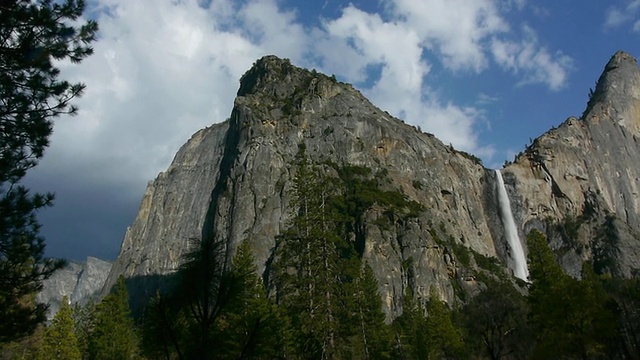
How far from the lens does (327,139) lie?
113 m

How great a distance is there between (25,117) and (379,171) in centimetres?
9963

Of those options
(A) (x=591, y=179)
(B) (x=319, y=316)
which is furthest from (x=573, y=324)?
(A) (x=591, y=179)

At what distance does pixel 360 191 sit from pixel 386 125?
26.5 metres

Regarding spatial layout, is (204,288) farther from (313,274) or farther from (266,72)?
(266,72)

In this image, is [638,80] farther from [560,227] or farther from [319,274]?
[319,274]

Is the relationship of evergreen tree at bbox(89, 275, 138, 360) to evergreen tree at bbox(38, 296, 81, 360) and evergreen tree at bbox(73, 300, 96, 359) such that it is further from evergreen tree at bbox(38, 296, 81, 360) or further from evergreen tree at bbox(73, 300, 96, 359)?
evergreen tree at bbox(73, 300, 96, 359)

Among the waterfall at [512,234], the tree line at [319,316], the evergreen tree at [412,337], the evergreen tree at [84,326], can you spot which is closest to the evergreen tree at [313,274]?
the tree line at [319,316]

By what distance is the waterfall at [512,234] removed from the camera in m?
116

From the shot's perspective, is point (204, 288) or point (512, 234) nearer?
point (204, 288)

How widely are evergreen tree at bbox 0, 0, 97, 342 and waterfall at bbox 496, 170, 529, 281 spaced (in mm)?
110749

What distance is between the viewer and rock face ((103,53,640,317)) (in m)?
89.8

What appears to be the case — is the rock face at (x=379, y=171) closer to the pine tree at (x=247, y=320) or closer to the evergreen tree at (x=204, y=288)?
the pine tree at (x=247, y=320)

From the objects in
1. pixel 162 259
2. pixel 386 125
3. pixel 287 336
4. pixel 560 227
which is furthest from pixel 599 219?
pixel 287 336

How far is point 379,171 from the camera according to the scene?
110438 mm
